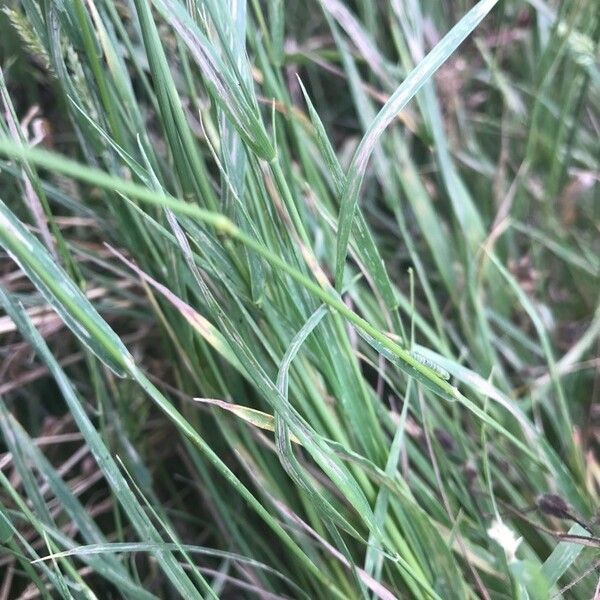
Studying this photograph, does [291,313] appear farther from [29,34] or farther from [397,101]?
[29,34]

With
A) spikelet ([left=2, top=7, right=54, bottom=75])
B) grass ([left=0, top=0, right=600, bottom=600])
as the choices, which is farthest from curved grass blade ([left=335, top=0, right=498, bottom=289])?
spikelet ([left=2, top=7, right=54, bottom=75])

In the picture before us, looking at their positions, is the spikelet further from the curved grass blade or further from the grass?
the curved grass blade

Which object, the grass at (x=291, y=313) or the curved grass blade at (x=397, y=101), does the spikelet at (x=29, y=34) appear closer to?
the grass at (x=291, y=313)

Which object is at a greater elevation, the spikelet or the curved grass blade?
the spikelet

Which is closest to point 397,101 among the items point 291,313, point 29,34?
point 291,313

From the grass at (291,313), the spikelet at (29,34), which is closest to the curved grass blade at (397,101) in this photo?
the grass at (291,313)

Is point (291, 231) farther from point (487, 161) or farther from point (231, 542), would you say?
point (487, 161)

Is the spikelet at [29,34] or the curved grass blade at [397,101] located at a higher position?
the spikelet at [29,34]

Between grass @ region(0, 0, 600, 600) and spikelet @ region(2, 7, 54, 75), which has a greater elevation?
spikelet @ region(2, 7, 54, 75)
